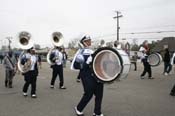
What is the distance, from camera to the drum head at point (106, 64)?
666 centimetres

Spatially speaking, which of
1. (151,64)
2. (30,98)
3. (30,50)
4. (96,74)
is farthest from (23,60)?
(151,64)

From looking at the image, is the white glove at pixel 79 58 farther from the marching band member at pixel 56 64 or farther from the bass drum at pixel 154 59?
the bass drum at pixel 154 59

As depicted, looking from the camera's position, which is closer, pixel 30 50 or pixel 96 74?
pixel 96 74

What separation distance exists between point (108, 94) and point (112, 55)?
4294 millimetres

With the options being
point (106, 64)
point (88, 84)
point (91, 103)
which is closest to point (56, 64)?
point (91, 103)

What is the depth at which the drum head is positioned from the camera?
666cm

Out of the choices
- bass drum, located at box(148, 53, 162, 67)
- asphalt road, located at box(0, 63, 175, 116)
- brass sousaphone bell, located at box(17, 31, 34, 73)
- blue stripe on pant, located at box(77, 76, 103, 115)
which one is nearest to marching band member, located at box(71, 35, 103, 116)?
blue stripe on pant, located at box(77, 76, 103, 115)

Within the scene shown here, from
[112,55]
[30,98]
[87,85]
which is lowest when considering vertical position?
[30,98]

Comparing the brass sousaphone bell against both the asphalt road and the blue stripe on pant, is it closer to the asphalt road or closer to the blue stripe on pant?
the asphalt road

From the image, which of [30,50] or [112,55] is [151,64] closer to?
[30,50]

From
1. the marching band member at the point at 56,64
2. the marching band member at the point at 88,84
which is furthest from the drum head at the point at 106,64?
the marching band member at the point at 56,64

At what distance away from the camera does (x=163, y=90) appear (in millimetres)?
11820

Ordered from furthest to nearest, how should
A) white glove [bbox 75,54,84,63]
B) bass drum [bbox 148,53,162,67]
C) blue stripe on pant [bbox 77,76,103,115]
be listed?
bass drum [bbox 148,53,162,67] < white glove [bbox 75,54,84,63] < blue stripe on pant [bbox 77,76,103,115]

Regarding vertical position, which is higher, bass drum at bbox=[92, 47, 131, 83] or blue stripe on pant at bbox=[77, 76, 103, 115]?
bass drum at bbox=[92, 47, 131, 83]
